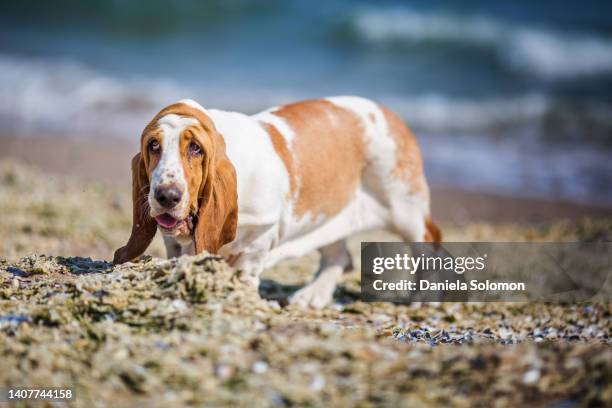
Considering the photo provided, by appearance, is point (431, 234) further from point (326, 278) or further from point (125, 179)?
point (125, 179)

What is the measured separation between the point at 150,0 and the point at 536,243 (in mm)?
16118

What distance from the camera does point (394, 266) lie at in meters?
6.21

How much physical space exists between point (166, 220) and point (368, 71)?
13.8 metres

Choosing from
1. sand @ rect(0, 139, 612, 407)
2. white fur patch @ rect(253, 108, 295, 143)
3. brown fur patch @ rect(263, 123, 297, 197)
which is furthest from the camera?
white fur patch @ rect(253, 108, 295, 143)

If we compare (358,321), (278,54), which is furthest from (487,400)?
(278,54)

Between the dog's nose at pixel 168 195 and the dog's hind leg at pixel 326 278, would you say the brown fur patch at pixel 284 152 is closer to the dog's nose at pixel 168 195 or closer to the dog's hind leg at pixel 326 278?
the dog's hind leg at pixel 326 278

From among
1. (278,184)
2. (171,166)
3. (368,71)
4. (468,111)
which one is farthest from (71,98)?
(171,166)

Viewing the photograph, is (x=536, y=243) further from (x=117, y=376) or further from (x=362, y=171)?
(x=117, y=376)

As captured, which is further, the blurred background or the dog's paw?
the blurred background

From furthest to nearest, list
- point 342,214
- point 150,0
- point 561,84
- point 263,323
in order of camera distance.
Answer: point 150,0 → point 561,84 → point 342,214 → point 263,323

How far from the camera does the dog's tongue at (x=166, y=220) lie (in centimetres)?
402
